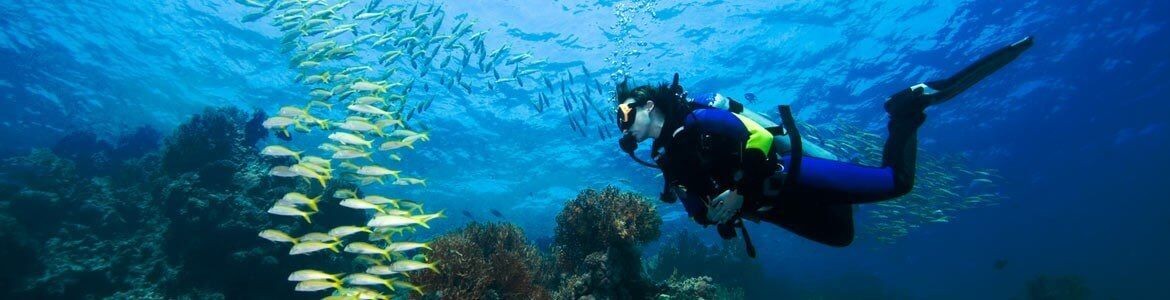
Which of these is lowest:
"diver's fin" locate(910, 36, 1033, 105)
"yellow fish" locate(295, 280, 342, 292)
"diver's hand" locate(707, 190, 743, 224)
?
"yellow fish" locate(295, 280, 342, 292)

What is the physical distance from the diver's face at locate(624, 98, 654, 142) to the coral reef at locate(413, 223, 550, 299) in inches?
173

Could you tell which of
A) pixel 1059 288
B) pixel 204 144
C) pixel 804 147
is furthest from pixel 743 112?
pixel 1059 288

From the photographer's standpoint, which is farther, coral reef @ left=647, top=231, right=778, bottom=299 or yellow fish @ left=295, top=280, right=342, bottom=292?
coral reef @ left=647, top=231, right=778, bottom=299

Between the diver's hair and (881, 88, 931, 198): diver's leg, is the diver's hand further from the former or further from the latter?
(881, 88, 931, 198): diver's leg

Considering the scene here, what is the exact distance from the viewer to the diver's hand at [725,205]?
344 centimetres

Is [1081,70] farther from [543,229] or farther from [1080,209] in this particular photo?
[543,229]

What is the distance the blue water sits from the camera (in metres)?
17.1

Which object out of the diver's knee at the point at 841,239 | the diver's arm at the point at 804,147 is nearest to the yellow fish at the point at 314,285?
the diver's arm at the point at 804,147

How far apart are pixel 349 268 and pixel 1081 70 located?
91.2 ft

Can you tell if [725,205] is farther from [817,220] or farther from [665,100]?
[817,220]

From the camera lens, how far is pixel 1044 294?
78.4ft

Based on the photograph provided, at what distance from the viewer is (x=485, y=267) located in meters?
7.72

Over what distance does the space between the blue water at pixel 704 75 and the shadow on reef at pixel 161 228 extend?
876 centimetres

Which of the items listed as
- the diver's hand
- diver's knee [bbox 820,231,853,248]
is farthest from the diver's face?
diver's knee [bbox 820,231,853,248]
